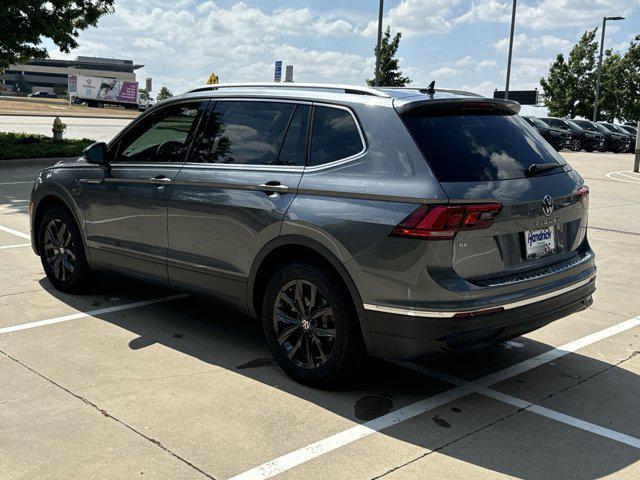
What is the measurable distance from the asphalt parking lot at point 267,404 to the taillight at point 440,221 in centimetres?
105

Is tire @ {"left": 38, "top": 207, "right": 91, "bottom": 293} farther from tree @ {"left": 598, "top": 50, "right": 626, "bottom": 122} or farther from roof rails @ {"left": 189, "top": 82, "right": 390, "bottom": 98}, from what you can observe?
tree @ {"left": 598, "top": 50, "right": 626, "bottom": 122}

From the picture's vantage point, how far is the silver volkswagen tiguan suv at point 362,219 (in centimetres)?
384

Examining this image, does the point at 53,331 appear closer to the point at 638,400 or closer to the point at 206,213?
the point at 206,213

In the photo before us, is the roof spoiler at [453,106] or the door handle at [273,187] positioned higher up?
the roof spoiler at [453,106]

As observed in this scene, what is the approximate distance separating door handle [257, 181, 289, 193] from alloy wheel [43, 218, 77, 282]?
7.96 feet

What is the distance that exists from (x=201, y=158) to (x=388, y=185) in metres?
1.69

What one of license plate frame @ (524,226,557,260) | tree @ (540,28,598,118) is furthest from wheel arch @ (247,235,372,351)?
tree @ (540,28,598,118)

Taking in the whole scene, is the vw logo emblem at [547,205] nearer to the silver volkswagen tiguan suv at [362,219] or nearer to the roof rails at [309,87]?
the silver volkswagen tiguan suv at [362,219]

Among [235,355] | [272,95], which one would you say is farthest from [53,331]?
[272,95]

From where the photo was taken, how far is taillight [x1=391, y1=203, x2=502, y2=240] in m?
3.76

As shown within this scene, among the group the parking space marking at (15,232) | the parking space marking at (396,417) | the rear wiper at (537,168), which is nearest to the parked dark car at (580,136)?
the parking space marking at (15,232)

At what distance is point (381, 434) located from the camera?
3836mm

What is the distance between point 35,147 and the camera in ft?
60.5

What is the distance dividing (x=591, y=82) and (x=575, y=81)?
43.7 inches
